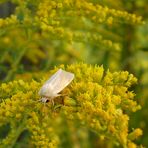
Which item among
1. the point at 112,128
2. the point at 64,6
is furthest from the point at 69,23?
the point at 112,128

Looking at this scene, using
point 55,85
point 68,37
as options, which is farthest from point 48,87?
point 68,37

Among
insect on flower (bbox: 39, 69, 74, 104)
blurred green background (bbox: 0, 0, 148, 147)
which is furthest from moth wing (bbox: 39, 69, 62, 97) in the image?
blurred green background (bbox: 0, 0, 148, 147)

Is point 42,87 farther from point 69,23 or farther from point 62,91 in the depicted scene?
point 69,23

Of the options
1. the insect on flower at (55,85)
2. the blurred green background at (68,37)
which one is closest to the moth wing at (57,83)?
the insect on flower at (55,85)

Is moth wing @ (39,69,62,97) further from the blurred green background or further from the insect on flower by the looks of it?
the blurred green background

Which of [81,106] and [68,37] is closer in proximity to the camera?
[81,106]

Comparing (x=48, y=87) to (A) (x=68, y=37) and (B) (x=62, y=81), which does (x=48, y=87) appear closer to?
(B) (x=62, y=81)

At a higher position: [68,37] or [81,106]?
[68,37]
